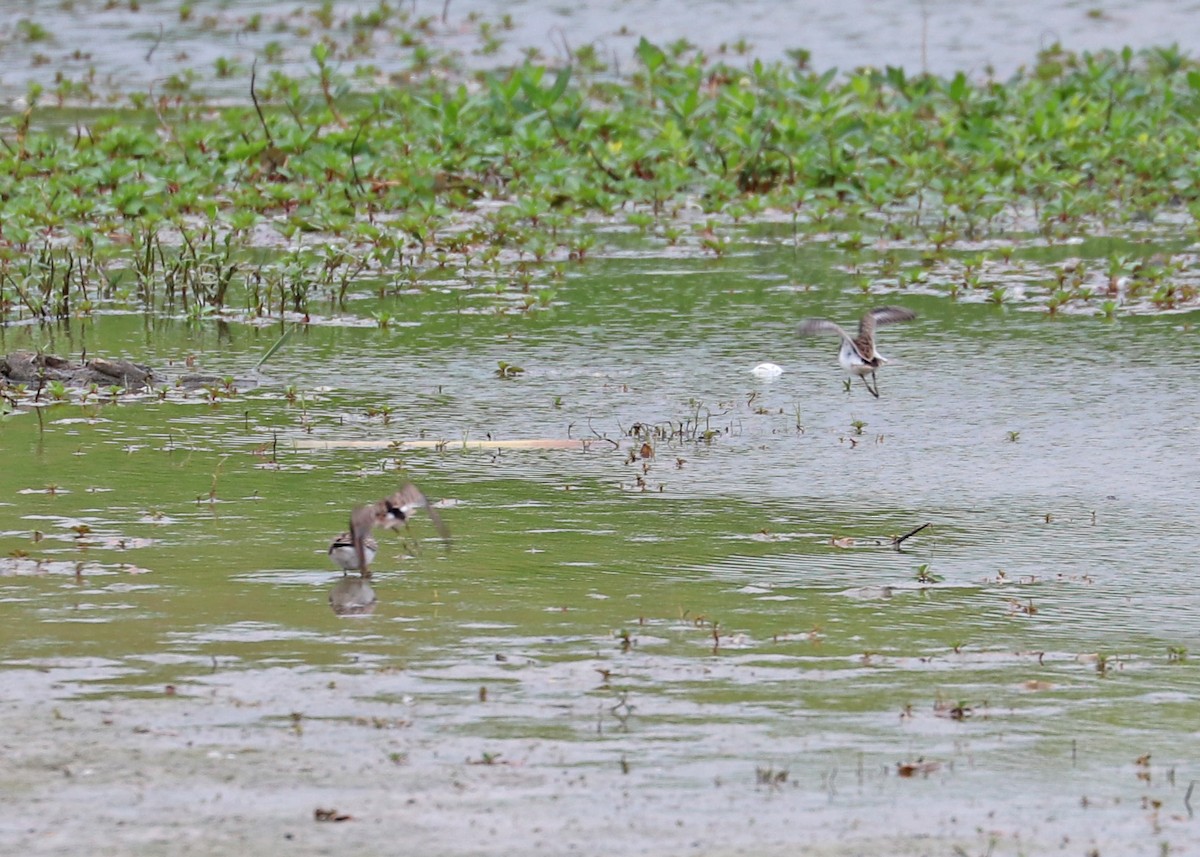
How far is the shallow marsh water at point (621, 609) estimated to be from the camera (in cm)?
→ 412

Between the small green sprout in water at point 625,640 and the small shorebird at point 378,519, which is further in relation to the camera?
the small shorebird at point 378,519

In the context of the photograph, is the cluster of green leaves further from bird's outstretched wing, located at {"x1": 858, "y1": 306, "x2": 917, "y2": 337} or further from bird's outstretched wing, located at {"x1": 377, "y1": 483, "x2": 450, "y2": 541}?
bird's outstretched wing, located at {"x1": 377, "y1": 483, "x2": 450, "y2": 541}

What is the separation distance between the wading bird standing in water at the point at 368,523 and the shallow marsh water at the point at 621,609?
0.09 metres

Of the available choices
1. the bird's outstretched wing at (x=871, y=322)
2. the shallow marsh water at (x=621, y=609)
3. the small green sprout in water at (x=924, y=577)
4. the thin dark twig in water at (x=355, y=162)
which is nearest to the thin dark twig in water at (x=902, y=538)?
the shallow marsh water at (x=621, y=609)

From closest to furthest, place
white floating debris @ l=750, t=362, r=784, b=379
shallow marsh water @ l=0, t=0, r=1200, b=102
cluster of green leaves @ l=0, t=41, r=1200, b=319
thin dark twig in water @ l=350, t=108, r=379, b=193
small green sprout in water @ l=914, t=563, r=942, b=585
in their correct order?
small green sprout in water @ l=914, t=563, r=942, b=585 → white floating debris @ l=750, t=362, r=784, b=379 → cluster of green leaves @ l=0, t=41, r=1200, b=319 → thin dark twig in water @ l=350, t=108, r=379, b=193 → shallow marsh water @ l=0, t=0, r=1200, b=102

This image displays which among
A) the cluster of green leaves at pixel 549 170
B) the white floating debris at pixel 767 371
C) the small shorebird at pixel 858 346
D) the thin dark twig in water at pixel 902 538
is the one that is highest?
the cluster of green leaves at pixel 549 170

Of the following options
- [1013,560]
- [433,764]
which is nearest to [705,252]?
[1013,560]

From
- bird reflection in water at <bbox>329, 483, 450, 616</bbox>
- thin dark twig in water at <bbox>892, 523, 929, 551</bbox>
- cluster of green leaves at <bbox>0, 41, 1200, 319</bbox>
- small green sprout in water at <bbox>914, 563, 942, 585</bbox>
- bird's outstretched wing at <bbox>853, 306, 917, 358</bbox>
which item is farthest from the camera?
cluster of green leaves at <bbox>0, 41, 1200, 319</bbox>

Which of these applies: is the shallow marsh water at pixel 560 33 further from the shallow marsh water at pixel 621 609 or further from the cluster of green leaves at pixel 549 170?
the shallow marsh water at pixel 621 609

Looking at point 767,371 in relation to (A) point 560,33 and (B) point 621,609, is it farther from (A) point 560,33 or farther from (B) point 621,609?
(A) point 560,33

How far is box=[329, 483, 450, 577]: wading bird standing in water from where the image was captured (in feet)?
18.0

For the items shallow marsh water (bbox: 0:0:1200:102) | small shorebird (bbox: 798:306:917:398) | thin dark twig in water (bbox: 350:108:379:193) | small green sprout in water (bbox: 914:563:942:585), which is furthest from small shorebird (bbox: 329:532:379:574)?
shallow marsh water (bbox: 0:0:1200:102)

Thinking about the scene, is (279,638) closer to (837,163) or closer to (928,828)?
(928,828)

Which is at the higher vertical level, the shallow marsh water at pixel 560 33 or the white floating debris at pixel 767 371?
the shallow marsh water at pixel 560 33
